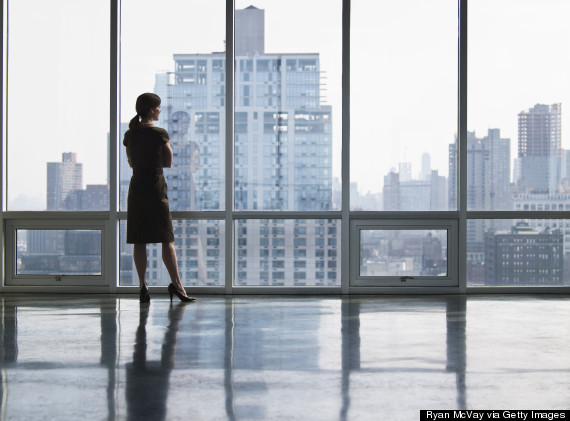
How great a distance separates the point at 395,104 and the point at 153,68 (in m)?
1.85

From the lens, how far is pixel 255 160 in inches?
213

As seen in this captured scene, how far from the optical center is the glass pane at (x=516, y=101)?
539cm

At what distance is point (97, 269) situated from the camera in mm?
5465

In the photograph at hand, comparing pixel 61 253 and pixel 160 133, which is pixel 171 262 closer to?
pixel 160 133

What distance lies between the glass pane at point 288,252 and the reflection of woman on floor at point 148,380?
5.89ft

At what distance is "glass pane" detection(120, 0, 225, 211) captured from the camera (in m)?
5.40

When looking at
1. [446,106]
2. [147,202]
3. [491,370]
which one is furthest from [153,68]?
[491,370]

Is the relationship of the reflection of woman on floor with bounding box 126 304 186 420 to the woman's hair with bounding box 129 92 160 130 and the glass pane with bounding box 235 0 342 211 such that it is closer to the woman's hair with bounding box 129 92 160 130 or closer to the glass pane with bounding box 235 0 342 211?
the woman's hair with bounding box 129 92 160 130

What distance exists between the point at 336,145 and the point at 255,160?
2.03 ft

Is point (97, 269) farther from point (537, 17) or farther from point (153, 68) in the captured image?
point (537, 17)

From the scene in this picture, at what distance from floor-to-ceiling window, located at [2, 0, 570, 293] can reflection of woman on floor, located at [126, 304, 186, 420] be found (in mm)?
1895

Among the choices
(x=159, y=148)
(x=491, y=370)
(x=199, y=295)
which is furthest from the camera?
(x=199, y=295)

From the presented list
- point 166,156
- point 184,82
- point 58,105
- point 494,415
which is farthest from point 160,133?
point 494,415

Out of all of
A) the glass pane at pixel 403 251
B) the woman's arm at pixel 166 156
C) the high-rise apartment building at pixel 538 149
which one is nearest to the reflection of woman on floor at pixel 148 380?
the woman's arm at pixel 166 156
